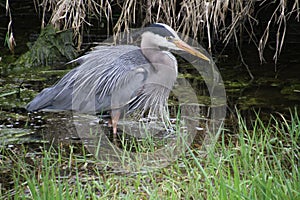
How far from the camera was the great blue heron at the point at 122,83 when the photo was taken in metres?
4.12

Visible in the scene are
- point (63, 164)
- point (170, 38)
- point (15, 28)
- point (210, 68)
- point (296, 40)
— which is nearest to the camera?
point (63, 164)

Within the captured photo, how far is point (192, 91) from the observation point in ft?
16.4

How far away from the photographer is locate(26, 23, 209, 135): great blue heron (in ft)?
13.5

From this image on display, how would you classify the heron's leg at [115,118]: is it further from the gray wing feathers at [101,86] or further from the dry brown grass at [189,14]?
the dry brown grass at [189,14]

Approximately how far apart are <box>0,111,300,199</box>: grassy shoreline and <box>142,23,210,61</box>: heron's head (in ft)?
2.13

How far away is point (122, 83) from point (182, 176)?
1.31 m

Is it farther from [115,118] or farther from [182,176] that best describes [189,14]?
[182,176]

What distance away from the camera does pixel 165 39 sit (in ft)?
13.2

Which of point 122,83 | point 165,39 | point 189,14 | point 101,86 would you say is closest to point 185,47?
point 165,39

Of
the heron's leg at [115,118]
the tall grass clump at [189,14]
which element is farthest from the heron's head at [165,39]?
the heron's leg at [115,118]

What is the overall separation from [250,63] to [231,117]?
1.36 meters

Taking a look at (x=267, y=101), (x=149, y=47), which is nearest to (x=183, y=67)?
(x=267, y=101)

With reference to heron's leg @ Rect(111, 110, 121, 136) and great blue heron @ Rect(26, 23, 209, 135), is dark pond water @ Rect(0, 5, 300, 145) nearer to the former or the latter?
great blue heron @ Rect(26, 23, 209, 135)

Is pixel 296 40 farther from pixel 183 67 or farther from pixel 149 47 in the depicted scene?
pixel 149 47
